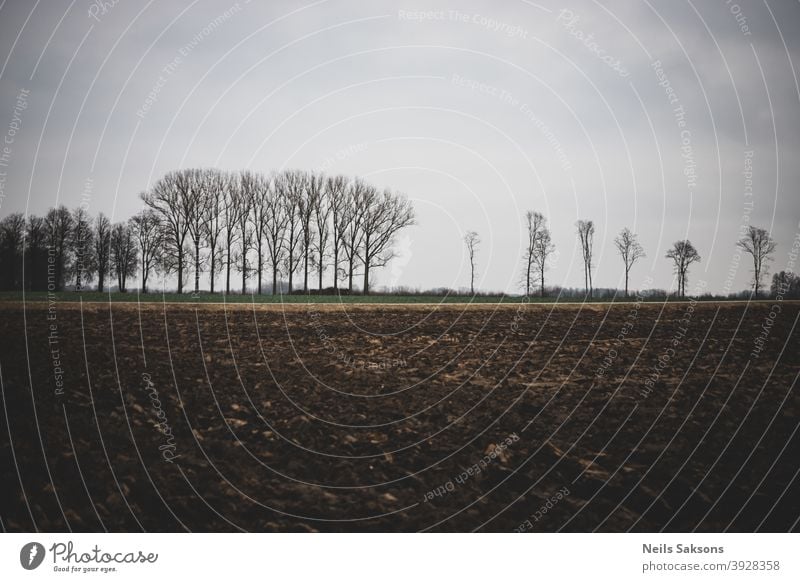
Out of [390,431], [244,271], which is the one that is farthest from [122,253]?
[390,431]

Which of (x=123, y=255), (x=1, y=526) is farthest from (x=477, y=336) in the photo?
(x=123, y=255)

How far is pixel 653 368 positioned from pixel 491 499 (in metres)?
7.62

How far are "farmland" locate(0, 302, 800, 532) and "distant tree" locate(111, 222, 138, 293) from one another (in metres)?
58.8

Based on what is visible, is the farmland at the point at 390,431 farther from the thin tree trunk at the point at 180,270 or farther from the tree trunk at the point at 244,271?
the tree trunk at the point at 244,271

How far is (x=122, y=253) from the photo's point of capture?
6562 centimetres

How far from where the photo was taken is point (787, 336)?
1461 cm

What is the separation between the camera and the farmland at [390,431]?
6551mm

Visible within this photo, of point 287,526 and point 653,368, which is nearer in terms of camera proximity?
point 287,526

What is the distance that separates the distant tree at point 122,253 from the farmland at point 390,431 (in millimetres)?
58795

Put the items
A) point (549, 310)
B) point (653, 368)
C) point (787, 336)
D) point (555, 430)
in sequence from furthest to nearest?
point (549, 310), point (787, 336), point (653, 368), point (555, 430)

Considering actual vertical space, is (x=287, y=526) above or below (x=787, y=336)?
below
